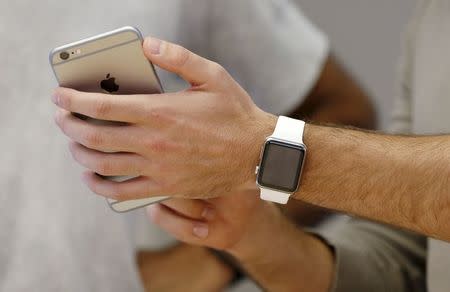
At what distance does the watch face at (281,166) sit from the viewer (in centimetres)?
76

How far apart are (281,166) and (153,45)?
162mm

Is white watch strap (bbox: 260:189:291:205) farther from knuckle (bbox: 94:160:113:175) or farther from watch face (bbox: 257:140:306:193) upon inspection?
knuckle (bbox: 94:160:113:175)

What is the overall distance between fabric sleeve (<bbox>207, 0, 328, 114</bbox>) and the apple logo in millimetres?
428

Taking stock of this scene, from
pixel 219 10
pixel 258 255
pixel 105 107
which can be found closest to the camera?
pixel 105 107

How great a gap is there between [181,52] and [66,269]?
1.47 feet

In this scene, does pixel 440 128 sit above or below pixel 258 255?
above

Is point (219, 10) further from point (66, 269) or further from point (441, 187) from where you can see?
point (441, 187)

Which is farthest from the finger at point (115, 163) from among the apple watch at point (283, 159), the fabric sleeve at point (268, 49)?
the fabric sleeve at point (268, 49)

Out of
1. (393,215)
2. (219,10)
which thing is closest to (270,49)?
(219,10)

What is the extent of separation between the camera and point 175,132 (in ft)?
2.39

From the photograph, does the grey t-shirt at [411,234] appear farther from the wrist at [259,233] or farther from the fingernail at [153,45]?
the fingernail at [153,45]

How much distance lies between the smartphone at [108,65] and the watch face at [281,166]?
12 cm

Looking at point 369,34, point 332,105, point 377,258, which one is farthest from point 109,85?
point 369,34

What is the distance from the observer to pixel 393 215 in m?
0.78
